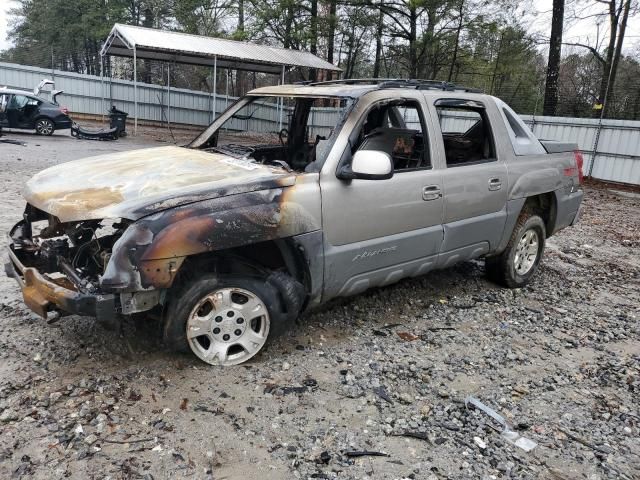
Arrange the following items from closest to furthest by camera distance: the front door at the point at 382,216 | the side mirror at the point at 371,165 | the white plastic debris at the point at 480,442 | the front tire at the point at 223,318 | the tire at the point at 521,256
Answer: the white plastic debris at the point at 480,442
the front tire at the point at 223,318
the side mirror at the point at 371,165
the front door at the point at 382,216
the tire at the point at 521,256

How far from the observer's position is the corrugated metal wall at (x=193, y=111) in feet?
43.7

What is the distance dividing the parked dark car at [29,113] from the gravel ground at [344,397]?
14.1 m

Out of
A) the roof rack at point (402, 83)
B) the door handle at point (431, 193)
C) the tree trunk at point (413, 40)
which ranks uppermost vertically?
the tree trunk at point (413, 40)

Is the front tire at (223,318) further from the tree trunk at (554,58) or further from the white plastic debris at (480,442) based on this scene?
the tree trunk at (554,58)

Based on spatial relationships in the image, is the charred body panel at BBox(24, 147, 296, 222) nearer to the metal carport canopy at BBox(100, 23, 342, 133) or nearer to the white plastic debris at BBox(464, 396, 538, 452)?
the white plastic debris at BBox(464, 396, 538, 452)

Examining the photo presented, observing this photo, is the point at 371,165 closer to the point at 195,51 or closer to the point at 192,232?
the point at 192,232

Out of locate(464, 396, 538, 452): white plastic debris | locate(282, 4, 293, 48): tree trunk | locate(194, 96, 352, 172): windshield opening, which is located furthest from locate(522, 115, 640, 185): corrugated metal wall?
locate(464, 396, 538, 452): white plastic debris

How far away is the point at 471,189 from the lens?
14.1 feet

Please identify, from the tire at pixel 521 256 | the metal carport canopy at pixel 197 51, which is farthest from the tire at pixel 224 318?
the metal carport canopy at pixel 197 51

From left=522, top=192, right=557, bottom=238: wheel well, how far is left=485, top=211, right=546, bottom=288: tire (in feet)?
0.33

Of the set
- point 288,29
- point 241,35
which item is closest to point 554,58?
point 288,29

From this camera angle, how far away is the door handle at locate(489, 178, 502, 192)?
14.7 feet

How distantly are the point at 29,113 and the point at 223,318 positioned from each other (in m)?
16.6

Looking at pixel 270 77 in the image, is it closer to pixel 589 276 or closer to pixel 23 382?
pixel 589 276
